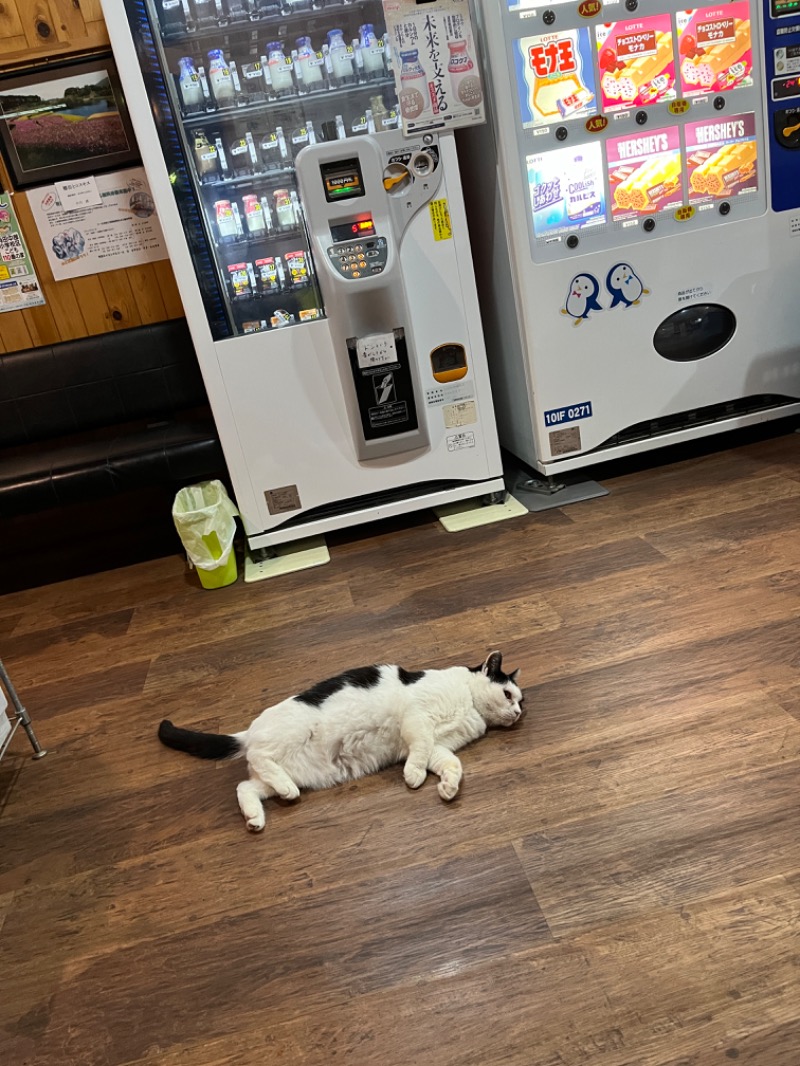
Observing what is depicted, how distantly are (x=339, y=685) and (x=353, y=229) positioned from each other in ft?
6.01

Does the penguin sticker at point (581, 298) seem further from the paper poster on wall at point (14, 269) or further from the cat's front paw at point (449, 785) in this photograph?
the paper poster on wall at point (14, 269)

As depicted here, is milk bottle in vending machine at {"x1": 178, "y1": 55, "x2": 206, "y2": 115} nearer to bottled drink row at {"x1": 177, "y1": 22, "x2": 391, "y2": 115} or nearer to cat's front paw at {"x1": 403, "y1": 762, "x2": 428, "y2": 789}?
bottled drink row at {"x1": 177, "y1": 22, "x2": 391, "y2": 115}

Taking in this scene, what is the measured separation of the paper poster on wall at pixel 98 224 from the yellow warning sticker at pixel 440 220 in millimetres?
1411

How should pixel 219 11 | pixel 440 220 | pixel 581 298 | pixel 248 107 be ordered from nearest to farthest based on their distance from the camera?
pixel 219 11, pixel 248 107, pixel 440 220, pixel 581 298

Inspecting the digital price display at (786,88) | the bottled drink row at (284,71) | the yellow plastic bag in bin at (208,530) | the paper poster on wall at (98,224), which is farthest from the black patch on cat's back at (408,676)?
the digital price display at (786,88)

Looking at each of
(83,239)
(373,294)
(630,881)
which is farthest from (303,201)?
(630,881)

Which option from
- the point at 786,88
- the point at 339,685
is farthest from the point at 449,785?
the point at 786,88

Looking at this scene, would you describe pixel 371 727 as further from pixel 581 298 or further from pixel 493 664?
pixel 581 298

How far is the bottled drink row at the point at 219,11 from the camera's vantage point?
284 cm

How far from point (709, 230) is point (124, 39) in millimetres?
2325

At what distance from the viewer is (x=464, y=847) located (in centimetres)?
171

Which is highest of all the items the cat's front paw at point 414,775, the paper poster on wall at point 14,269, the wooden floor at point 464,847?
the paper poster on wall at point 14,269


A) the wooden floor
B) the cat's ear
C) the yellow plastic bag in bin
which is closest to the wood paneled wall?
the yellow plastic bag in bin

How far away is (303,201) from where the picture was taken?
2932 millimetres
